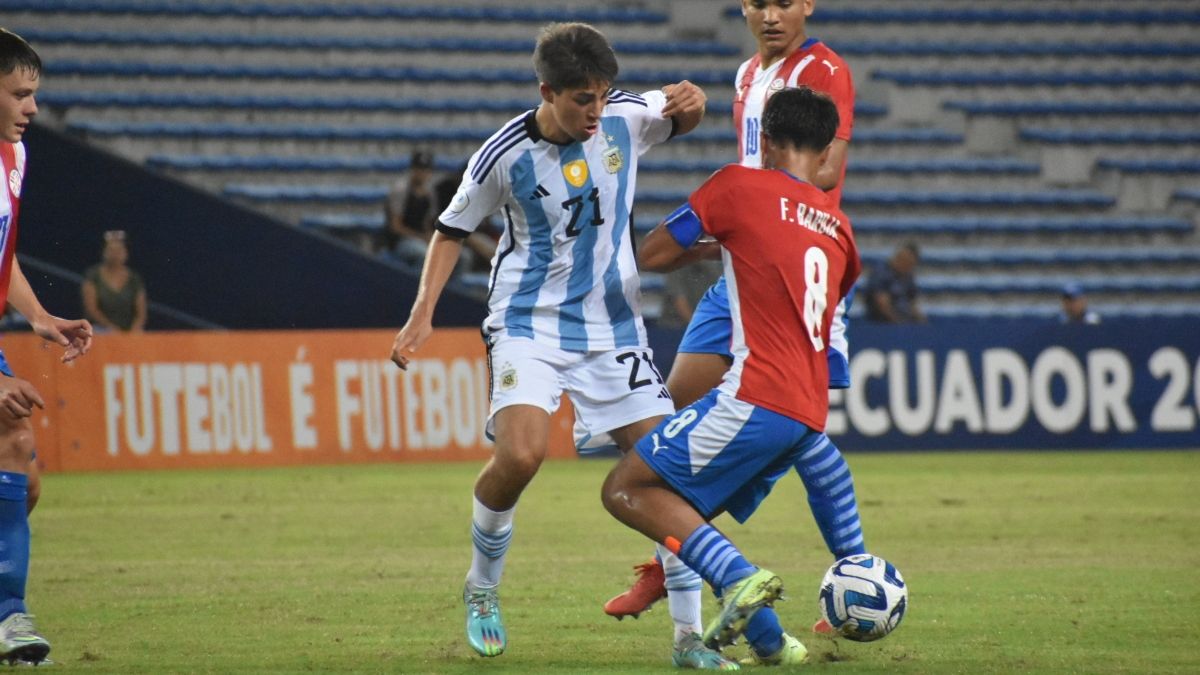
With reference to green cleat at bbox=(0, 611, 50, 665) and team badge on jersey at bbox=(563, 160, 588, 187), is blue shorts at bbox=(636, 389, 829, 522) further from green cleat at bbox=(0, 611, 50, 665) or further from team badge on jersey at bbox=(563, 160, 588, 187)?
green cleat at bbox=(0, 611, 50, 665)

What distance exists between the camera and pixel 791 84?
6.76 metres

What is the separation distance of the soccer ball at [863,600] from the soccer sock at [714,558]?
0.42 metres

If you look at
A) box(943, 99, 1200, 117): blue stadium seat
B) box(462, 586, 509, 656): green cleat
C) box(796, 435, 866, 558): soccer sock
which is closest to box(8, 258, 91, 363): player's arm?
box(462, 586, 509, 656): green cleat

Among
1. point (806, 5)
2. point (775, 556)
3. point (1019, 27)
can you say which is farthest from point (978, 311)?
point (806, 5)

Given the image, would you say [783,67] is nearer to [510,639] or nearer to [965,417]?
[510,639]

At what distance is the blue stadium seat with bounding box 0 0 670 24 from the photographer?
19891 mm

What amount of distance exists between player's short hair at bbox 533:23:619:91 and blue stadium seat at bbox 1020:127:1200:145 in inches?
682

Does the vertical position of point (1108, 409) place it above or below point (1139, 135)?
below

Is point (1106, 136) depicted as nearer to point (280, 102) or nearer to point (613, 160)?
point (280, 102)

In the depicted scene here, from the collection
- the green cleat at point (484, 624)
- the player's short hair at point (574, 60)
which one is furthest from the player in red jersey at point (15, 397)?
the player's short hair at point (574, 60)

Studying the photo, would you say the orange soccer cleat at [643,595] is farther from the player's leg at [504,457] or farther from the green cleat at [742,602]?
the green cleat at [742,602]

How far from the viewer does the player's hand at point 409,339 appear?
567 cm

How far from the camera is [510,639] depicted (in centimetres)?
617

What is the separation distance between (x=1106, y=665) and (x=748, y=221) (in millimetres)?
1815
